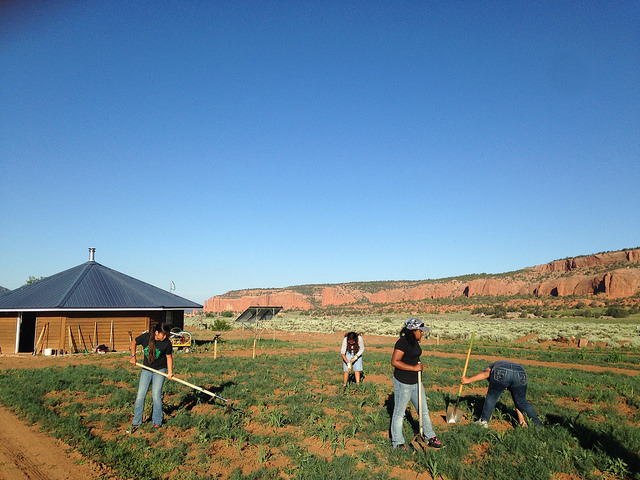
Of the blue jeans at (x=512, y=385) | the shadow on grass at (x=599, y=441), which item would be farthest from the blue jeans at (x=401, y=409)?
the shadow on grass at (x=599, y=441)

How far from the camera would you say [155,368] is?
7.74 m

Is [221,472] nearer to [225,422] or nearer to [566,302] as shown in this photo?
[225,422]

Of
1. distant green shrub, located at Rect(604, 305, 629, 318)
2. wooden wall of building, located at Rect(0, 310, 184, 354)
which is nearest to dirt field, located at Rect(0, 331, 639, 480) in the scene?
wooden wall of building, located at Rect(0, 310, 184, 354)

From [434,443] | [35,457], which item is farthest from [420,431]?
[35,457]

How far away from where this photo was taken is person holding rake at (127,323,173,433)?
25.1 ft

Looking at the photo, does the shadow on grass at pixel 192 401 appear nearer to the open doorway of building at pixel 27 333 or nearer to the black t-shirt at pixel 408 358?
the black t-shirt at pixel 408 358

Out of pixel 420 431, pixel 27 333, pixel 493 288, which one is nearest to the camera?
pixel 420 431

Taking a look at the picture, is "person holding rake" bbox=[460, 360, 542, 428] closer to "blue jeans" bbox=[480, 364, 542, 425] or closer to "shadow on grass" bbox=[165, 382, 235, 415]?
"blue jeans" bbox=[480, 364, 542, 425]

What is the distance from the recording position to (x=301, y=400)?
32.9 ft

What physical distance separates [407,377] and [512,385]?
203 cm

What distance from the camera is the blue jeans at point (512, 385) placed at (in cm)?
697

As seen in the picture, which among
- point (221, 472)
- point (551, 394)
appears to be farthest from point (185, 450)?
point (551, 394)

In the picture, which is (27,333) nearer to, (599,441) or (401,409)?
(401,409)

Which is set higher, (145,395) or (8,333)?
(8,333)
